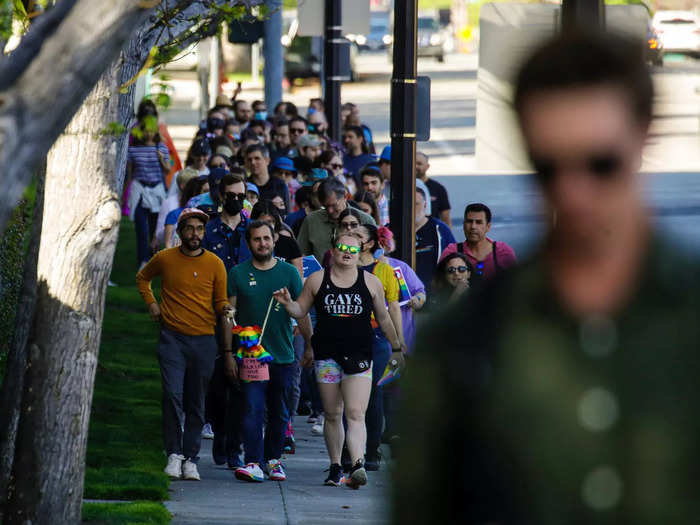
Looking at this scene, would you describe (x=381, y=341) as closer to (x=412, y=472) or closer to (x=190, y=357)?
(x=190, y=357)

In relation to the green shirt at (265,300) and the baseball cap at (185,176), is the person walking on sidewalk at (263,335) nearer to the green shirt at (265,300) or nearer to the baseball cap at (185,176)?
the green shirt at (265,300)

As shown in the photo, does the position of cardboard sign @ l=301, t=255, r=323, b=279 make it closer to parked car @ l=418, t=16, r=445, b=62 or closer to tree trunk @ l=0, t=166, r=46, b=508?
tree trunk @ l=0, t=166, r=46, b=508

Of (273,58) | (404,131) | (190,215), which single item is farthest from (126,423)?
(273,58)

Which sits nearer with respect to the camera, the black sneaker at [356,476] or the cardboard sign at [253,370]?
the black sneaker at [356,476]

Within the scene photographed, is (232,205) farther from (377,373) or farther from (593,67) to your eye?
(593,67)

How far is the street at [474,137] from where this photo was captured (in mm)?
1849

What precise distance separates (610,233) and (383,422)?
30.2ft

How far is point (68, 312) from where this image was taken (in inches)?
267

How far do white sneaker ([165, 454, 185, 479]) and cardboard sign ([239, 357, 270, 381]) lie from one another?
717mm

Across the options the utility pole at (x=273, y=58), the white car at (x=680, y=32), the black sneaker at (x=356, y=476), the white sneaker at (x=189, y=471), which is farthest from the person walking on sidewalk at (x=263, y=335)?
the white car at (x=680, y=32)

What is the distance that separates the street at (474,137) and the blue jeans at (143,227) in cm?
467

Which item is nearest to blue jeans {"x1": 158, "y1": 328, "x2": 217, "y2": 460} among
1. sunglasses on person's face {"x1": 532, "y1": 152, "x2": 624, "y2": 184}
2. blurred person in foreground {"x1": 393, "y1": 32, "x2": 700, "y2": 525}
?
blurred person in foreground {"x1": 393, "y1": 32, "x2": 700, "y2": 525}

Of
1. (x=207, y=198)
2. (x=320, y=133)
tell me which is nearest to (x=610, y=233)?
(x=207, y=198)

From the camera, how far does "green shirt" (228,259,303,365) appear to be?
10.1 m
